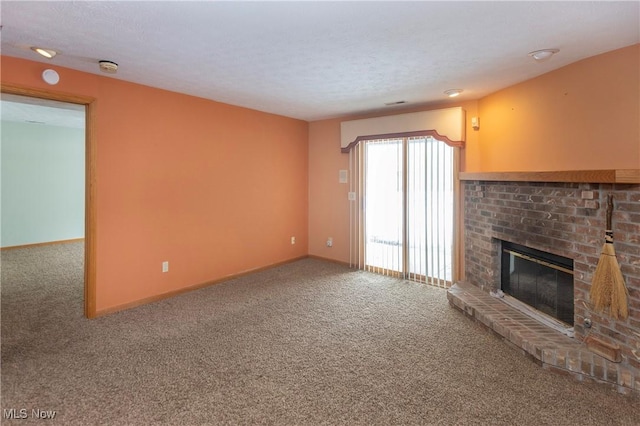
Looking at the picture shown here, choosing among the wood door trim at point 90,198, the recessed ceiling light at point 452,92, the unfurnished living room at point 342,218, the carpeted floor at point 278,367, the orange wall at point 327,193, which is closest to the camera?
the carpeted floor at point 278,367

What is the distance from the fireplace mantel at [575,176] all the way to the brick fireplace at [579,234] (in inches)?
4.3

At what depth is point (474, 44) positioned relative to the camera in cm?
243

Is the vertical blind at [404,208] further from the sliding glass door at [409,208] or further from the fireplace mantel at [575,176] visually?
the fireplace mantel at [575,176]

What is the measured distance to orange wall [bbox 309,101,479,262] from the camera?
5215 millimetres

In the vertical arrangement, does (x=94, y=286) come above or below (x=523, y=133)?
below

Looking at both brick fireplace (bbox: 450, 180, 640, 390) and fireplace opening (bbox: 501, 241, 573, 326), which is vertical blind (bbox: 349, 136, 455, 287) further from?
fireplace opening (bbox: 501, 241, 573, 326)

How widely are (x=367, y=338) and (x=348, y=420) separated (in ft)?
3.30

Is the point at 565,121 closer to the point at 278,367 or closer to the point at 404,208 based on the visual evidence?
the point at 404,208

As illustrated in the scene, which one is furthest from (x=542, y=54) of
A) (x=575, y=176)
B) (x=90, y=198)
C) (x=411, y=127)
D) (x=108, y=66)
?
(x=90, y=198)

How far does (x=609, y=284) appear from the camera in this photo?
7.20 ft

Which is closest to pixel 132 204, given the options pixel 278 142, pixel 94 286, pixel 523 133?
pixel 94 286

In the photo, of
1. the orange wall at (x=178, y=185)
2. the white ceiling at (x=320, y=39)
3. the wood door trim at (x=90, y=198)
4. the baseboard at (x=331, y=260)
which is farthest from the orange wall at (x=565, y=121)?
the wood door trim at (x=90, y=198)

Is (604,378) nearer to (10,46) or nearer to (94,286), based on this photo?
(94,286)

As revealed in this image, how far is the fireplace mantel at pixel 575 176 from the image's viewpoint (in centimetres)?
207
